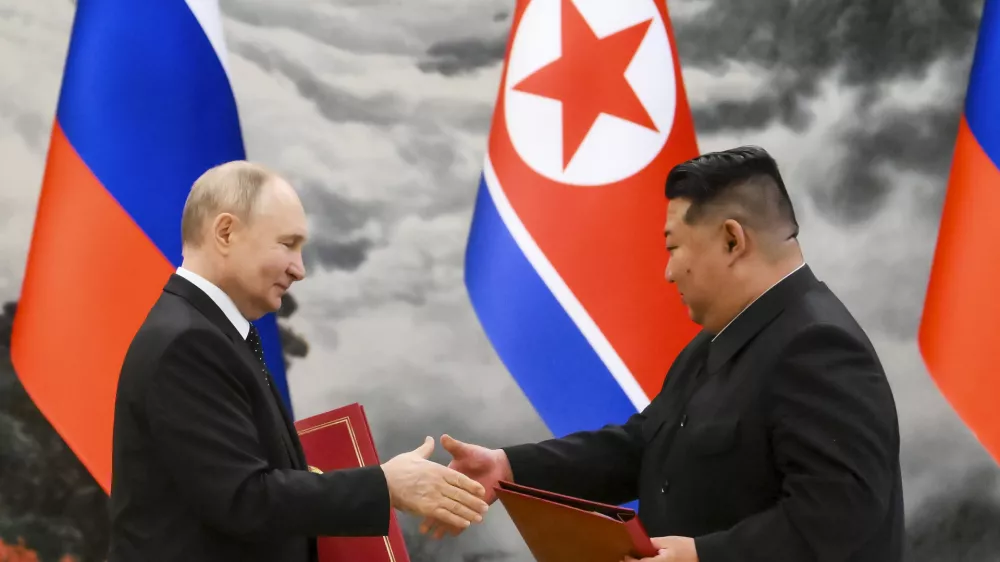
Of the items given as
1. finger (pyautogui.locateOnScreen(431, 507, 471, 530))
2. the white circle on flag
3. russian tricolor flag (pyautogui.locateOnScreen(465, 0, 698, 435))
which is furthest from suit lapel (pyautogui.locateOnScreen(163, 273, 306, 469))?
the white circle on flag

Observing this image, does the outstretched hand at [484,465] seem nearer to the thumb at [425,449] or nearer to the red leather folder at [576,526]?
the thumb at [425,449]

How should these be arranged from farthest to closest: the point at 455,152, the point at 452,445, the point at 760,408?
the point at 455,152
the point at 452,445
the point at 760,408

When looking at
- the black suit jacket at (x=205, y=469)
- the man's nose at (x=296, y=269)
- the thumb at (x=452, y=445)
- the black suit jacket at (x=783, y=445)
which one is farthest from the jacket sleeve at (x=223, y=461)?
the black suit jacket at (x=783, y=445)

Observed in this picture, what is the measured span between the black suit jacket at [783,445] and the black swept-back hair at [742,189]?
13cm

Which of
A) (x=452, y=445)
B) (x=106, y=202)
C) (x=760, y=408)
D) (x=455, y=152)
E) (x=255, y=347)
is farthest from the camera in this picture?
(x=455, y=152)

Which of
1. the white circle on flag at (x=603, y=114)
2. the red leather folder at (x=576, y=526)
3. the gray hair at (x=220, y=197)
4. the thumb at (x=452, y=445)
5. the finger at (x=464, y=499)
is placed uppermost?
the white circle on flag at (x=603, y=114)

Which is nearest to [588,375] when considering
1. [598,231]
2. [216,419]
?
[598,231]

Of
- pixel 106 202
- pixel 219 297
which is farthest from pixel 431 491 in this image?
pixel 106 202

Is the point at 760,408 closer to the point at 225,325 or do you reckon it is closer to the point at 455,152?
the point at 225,325

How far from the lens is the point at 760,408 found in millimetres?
1550

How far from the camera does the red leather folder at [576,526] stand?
1413 mm

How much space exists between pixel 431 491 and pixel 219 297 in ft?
1.81

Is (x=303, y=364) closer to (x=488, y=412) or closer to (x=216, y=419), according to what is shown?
(x=488, y=412)

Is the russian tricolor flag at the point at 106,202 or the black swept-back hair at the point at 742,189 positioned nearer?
the black swept-back hair at the point at 742,189
